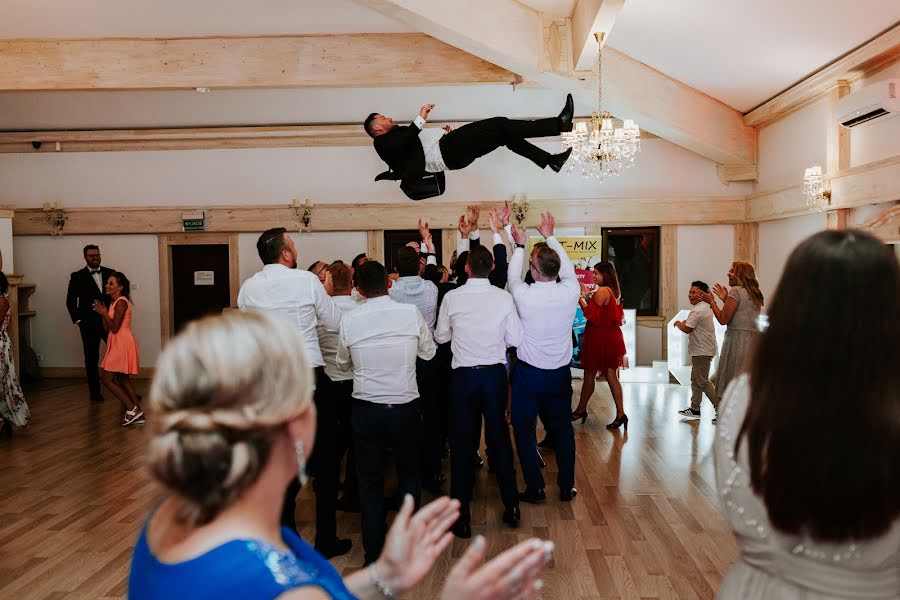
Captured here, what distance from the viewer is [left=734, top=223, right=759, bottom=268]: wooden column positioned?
33.6 feet

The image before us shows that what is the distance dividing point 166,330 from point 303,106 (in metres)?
3.93

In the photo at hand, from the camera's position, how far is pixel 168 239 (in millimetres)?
10914

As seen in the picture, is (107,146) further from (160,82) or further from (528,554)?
(528,554)

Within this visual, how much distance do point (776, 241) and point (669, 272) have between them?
62.4 inches

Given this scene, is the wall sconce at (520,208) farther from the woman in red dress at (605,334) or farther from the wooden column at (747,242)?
the woman in red dress at (605,334)

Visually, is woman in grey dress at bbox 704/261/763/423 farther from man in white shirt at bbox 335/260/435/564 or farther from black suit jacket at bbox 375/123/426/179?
man in white shirt at bbox 335/260/435/564

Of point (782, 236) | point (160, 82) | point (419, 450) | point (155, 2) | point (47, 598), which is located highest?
point (155, 2)

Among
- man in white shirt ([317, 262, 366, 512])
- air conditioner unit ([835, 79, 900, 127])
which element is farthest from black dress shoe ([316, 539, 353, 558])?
air conditioner unit ([835, 79, 900, 127])

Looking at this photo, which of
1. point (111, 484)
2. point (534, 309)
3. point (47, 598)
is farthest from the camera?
point (111, 484)

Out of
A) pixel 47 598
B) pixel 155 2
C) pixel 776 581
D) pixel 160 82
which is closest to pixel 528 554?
pixel 776 581

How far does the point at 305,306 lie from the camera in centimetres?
400

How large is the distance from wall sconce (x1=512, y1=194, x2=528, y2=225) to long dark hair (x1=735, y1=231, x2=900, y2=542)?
9.34 m

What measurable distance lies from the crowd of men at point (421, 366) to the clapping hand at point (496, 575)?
2.71 m

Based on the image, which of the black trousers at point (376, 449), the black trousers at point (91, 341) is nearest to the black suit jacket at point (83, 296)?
the black trousers at point (91, 341)
